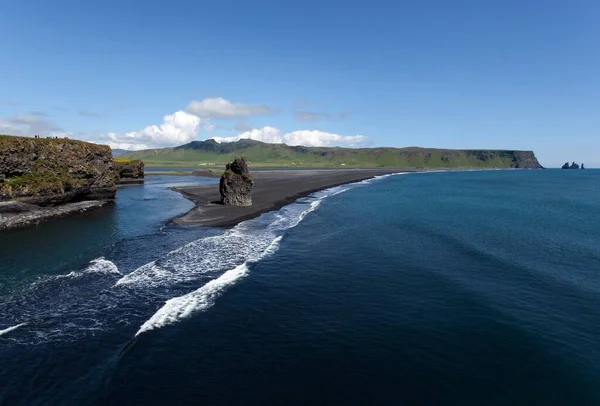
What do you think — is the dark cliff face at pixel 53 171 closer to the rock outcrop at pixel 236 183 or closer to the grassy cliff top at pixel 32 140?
the grassy cliff top at pixel 32 140

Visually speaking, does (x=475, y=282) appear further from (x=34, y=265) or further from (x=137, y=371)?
(x=34, y=265)

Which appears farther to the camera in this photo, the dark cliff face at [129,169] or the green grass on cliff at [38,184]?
the dark cliff face at [129,169]

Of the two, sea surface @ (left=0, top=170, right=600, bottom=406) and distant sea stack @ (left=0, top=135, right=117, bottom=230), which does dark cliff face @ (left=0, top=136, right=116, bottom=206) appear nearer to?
distant sea stack @ (left=0, top=135, right=117, bottom=230)

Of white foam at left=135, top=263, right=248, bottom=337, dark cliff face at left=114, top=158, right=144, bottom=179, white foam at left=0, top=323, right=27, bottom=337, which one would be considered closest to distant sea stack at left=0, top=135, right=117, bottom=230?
white foam at left=0, top=323, right=27, bottom=337

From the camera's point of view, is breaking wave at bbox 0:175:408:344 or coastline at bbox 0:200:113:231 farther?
coastline at bbox 0:200:113:231

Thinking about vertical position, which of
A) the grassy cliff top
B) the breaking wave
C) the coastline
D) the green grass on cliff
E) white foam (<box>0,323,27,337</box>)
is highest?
the grassy cliff top

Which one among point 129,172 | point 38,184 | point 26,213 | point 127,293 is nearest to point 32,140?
point 38,184

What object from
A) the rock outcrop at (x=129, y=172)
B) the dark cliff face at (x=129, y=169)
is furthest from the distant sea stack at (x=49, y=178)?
the dark cliff face at (x=129, y=169)
